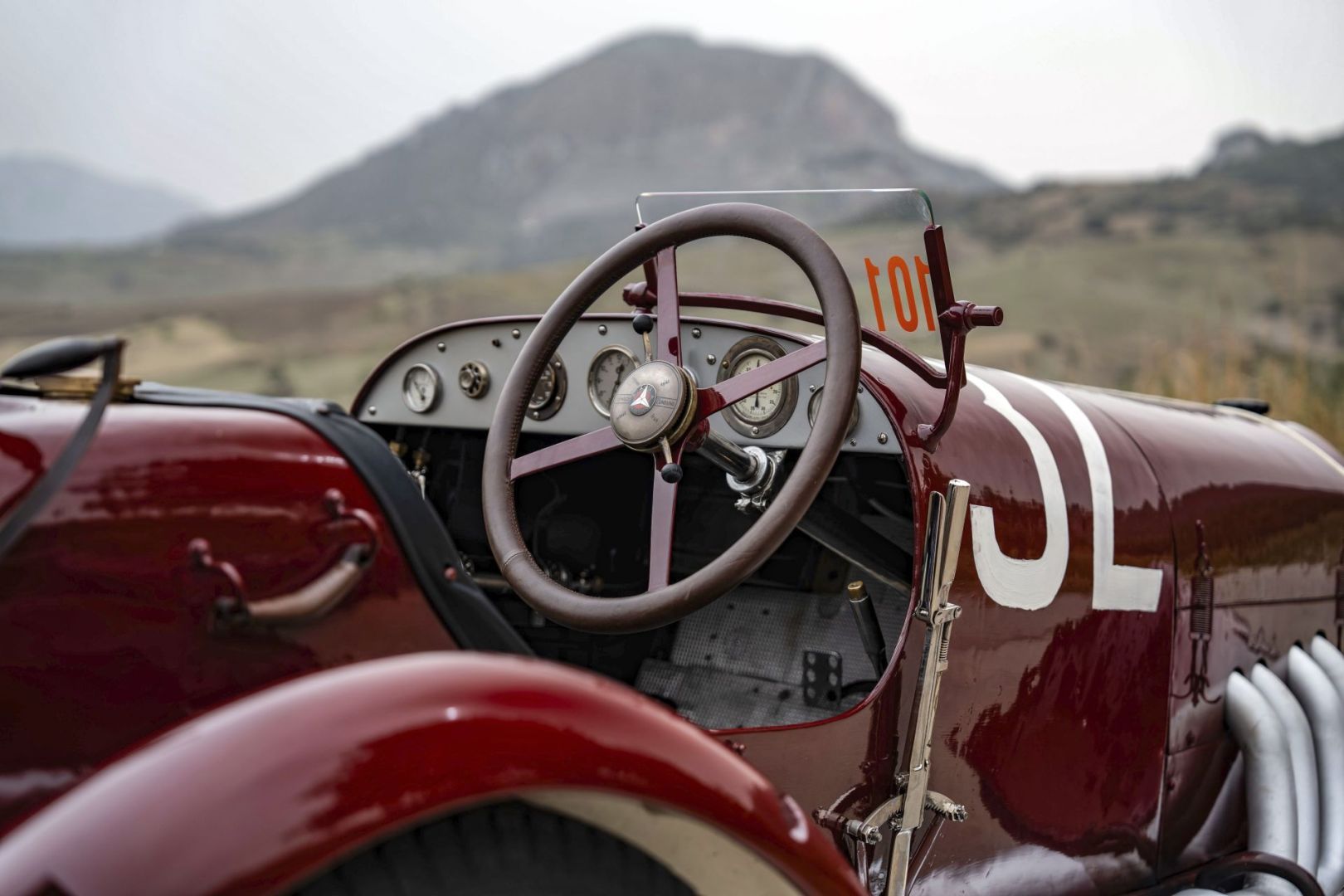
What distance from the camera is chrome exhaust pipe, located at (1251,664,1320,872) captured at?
9.07 feet

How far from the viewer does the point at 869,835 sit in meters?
1.97

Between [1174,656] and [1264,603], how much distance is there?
57cm

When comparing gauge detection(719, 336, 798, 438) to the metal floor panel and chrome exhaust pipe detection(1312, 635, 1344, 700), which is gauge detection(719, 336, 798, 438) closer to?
the metal floor panel

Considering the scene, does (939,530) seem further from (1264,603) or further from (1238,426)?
(1238,426)

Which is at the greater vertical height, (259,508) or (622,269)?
(622,269)

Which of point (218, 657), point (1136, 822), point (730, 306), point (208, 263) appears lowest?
point (1136, 822)

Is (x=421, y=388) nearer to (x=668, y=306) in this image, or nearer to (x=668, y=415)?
(x=668, y=306)

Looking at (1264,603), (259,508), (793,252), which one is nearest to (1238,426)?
(1264,603)

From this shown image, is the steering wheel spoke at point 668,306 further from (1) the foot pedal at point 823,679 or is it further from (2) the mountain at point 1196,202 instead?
(2) the mountain at point 1196,202

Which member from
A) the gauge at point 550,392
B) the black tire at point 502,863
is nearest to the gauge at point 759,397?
the gauge at point 550,392

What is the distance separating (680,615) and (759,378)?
45 cm

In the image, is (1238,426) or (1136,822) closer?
(1136,822)

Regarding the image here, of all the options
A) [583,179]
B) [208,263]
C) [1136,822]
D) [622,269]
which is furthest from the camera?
[583,179]

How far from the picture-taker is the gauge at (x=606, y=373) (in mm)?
2391
